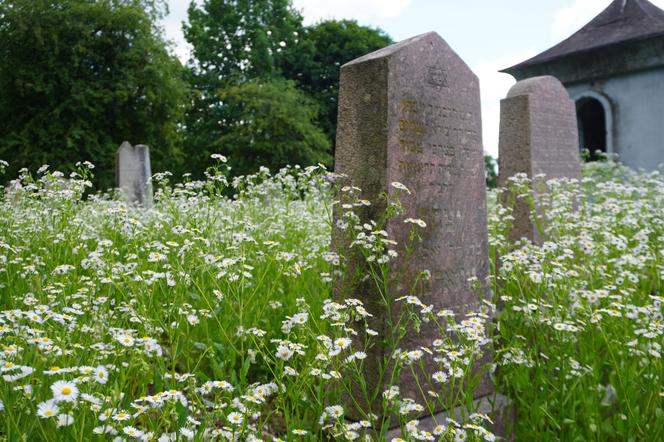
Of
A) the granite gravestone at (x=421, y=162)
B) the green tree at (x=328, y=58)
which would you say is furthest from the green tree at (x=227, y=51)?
the granite gravestone at (x=421, y=162)

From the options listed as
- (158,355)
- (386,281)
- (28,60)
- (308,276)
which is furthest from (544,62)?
(28,60)

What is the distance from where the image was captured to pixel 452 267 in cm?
411

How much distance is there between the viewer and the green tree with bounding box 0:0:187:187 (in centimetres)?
2395

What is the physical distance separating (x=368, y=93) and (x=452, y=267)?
137cm

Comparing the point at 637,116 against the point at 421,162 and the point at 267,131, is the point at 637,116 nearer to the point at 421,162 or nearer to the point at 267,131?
the point at 421,162

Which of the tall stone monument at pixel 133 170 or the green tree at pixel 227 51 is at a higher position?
the green tree at pixel 227 51

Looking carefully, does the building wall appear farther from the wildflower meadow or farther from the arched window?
the wildflower meadow

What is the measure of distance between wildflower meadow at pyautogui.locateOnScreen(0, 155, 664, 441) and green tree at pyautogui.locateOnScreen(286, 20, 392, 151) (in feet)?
95.9

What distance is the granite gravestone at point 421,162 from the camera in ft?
11.9

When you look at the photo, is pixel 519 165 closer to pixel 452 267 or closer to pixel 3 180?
pixel 452 267

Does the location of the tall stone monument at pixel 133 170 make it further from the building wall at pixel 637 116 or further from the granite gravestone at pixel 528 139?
the building wall at pixel 637 116

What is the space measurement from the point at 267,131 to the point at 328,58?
7315 millimetres

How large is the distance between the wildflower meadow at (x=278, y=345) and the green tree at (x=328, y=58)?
29.2 m

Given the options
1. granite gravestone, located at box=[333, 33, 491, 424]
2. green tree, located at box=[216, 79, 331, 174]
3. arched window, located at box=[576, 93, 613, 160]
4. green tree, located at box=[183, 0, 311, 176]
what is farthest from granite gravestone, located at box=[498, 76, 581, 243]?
green tree, located at box=[183, 0, 311, 176]
